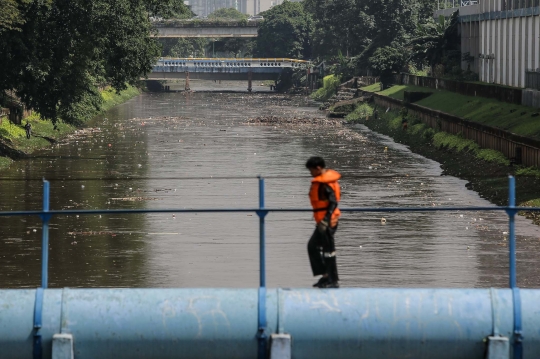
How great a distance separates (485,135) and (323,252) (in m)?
33.8

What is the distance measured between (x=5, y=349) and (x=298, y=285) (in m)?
9.64

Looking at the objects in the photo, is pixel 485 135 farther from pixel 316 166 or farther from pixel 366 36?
pixel 366 36

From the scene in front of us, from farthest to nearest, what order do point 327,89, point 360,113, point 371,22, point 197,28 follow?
point 197,28
point 327,89
point 371,22
point 360,113

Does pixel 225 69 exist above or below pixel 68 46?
below

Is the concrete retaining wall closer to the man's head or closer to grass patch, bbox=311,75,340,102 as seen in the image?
the man's head

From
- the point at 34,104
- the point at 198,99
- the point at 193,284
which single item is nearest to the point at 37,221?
the point at 193,284

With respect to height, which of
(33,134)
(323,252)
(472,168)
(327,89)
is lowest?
(472,168)

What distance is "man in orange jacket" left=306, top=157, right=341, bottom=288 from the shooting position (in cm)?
1457

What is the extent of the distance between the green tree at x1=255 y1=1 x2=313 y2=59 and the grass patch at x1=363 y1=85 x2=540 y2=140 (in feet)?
293

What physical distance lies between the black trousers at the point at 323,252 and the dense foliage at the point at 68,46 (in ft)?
94.0

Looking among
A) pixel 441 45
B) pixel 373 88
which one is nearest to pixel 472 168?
pixel 441 45

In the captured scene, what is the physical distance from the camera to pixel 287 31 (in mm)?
162500

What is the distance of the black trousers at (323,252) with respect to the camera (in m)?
14.7

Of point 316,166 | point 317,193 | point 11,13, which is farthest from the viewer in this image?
point 11,13
